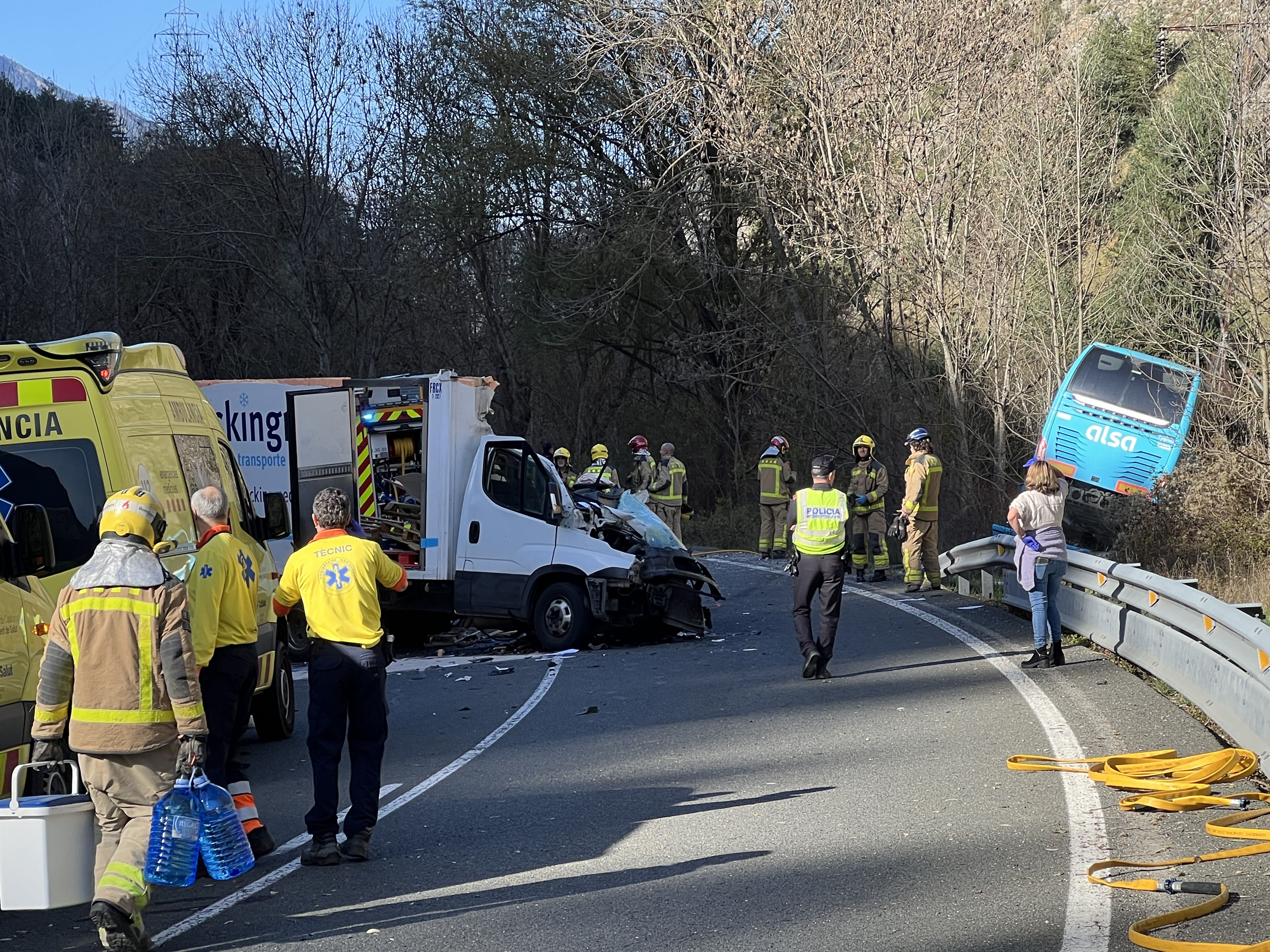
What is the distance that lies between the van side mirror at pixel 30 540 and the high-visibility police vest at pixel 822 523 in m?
6.83

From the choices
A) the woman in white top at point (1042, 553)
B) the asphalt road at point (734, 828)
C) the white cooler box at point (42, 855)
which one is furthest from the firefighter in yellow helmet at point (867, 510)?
the white cooler box at point (42, 855)

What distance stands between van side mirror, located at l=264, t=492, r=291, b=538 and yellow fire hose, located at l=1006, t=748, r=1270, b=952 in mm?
5399

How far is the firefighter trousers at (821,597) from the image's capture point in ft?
37.2

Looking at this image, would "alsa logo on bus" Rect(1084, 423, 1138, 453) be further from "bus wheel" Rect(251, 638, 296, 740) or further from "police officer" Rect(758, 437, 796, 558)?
"bus wheel" Rect(251, 638, 296, 740)

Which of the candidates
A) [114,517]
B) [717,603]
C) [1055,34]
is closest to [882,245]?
[1055,34]

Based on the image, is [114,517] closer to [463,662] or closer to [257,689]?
[257,689]

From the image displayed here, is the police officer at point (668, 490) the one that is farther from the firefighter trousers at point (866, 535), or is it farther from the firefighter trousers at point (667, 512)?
the firefighter trousers at point (866, 535)

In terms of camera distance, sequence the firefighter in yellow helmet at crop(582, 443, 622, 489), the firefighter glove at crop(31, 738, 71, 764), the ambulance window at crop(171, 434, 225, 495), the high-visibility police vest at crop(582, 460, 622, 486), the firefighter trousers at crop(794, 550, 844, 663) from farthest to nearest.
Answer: the high-visibility police vest at crop(582, 460, 622, 486)
the firefighter in yellow helmet at crop(582, 443, 622, 489)
the firefighter trousers at crop(794, 550, 844, 663)
the ambulance window at crop(171, 434, 225, 495)
the firefighter glove at crop(31, 738, 71, 764)

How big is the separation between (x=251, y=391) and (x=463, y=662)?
5213 mm

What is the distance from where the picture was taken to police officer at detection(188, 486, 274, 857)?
6652 millimetres

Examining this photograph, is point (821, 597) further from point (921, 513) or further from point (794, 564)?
point (921, 513)

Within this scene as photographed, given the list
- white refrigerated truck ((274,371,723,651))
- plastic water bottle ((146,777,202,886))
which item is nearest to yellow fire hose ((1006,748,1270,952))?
plastic water bottle ((146,777,202,886))

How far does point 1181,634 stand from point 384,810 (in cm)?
540

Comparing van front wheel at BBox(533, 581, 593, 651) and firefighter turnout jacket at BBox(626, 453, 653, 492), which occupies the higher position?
firefighter turnout jacket at BBox(626, 453, 653, 492)
